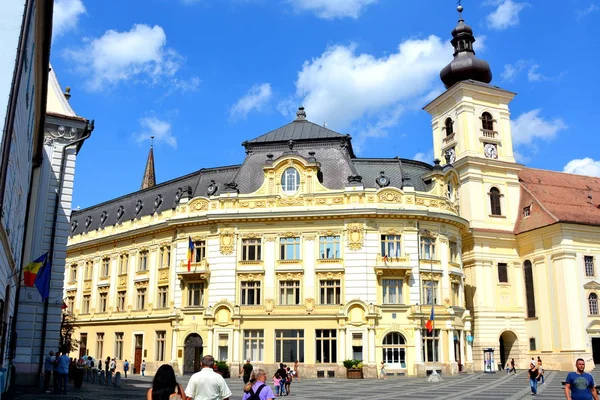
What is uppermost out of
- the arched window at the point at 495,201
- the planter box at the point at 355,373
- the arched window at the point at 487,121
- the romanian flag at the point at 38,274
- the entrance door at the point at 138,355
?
the arched window at the point at 487,121

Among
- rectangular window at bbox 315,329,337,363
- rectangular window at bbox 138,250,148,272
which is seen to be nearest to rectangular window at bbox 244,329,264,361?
rectangular window at bbox 315,329,337,363

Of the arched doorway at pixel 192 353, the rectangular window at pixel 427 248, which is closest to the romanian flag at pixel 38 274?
the arched doorway at pixel 192 353

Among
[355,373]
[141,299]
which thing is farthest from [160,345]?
[355,373]

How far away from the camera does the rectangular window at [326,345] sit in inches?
1735

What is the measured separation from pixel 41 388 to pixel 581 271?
146 feet

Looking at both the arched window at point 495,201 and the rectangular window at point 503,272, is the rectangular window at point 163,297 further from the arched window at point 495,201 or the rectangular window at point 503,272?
the arched window at point 495,201

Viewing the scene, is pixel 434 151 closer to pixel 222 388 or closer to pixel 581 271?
pixel 581 271

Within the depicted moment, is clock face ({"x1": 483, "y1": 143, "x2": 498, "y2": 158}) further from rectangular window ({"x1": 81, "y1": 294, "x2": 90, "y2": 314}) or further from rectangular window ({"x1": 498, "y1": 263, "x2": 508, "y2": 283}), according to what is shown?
rectangular window ({"x1": 81, "y1": 294, "x2": 90, "y2": 314})

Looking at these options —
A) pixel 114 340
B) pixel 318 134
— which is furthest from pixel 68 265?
pixel 318 134

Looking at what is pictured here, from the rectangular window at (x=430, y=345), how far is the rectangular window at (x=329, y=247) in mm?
8433

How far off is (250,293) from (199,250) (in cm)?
551

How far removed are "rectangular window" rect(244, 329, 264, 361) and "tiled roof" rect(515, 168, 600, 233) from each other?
2698cm

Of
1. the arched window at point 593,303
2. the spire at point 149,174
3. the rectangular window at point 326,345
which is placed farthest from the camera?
the spire at point 149,174

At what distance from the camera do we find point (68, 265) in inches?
2443
